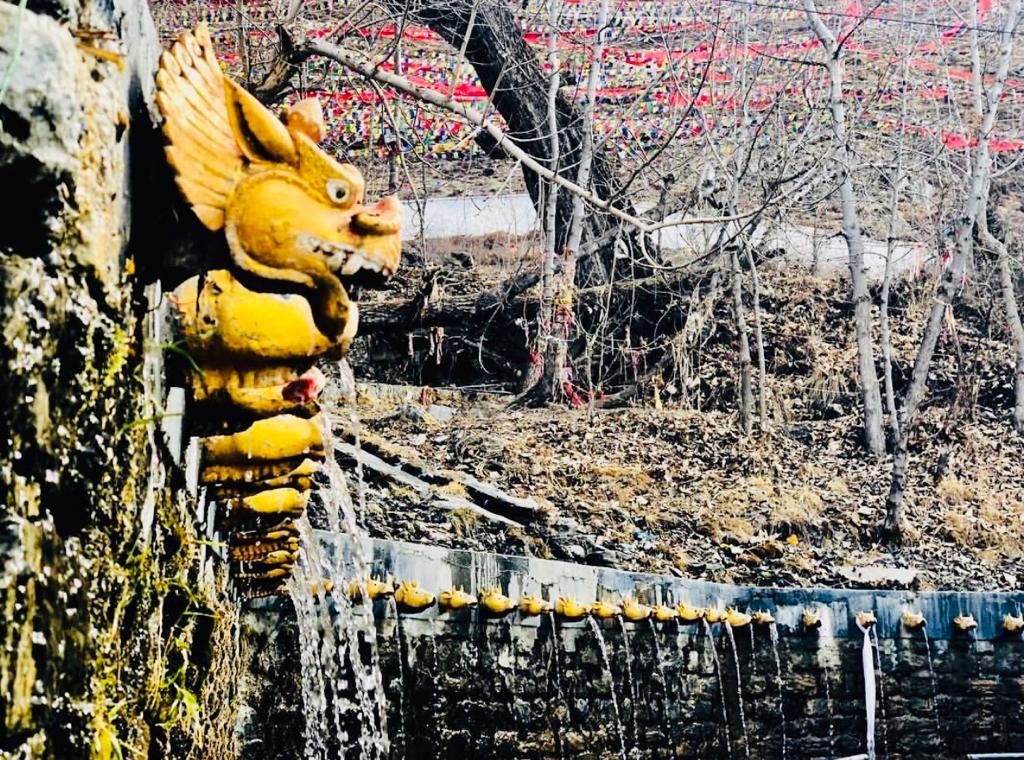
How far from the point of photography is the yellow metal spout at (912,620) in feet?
24.4

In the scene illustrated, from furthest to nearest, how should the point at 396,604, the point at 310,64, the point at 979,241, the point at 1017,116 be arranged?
the point at 1017,116
the point at 979,241
the point at 310,64
the point at 396,604

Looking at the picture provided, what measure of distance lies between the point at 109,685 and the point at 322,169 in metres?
0.77

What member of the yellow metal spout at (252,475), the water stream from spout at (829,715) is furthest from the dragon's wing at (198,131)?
the water stream from spout at (829,715)

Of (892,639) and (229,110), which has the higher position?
(229,110)

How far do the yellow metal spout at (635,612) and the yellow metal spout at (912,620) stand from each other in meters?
1.96

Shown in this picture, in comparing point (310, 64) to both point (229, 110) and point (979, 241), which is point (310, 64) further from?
point (229, 110)

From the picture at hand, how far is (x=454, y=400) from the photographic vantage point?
42.5ft

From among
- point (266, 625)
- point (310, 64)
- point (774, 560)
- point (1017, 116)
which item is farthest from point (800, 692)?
point (1017, 116)

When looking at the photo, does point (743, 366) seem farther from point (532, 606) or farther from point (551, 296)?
point (532, 606)

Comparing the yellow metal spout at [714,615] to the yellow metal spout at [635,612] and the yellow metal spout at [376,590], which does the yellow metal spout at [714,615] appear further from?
the yellow metal spout at [376,590]

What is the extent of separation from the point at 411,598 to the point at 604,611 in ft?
4.26

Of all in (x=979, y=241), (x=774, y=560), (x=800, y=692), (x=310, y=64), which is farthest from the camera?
(x=979, y=241)

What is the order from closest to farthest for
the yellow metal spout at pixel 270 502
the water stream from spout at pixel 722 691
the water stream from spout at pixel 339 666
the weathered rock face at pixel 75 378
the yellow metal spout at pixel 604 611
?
the weathered rock face at pixel 75 378
the yellow metal spout at pixel 270 502
the water stream from spout at pixel 339 666
the yellow metal spout at pixel 604 611
the water stream from spout at pixel 722 691

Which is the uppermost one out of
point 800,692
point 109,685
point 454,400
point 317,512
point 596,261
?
point 596,261
